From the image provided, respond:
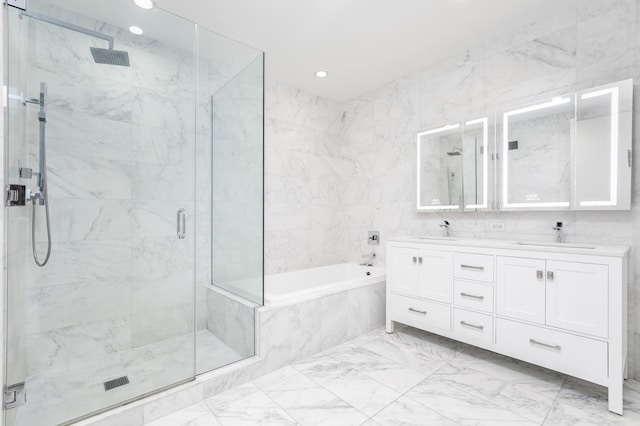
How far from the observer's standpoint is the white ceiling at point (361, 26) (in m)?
2.14

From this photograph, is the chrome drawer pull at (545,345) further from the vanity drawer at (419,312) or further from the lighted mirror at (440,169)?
the lighted mirror at (440,169)

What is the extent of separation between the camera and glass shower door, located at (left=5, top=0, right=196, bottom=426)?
1634 mm

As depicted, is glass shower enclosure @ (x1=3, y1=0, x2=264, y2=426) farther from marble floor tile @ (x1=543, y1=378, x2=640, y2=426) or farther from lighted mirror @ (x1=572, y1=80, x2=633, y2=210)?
lighted mirror @ (x1=572, y1=80, x2=633, y2=210)

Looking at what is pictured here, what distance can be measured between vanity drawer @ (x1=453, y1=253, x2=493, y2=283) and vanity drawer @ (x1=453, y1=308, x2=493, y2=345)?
0.26 m

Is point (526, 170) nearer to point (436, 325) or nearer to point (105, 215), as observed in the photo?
point (436, 325)

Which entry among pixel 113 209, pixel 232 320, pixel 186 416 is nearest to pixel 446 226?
pixel 232 320

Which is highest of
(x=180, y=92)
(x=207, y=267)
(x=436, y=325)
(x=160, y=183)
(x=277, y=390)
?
(x=180, y=92)

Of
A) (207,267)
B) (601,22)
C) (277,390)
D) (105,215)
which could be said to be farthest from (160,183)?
(601,22)

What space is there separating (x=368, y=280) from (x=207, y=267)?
144cm

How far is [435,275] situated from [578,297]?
0.88m

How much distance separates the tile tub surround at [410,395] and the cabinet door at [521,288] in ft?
1.46

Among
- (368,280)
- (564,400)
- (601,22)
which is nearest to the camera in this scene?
(564,400)

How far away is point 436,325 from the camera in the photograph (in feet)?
7.96

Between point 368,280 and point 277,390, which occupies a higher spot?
point 368,280
